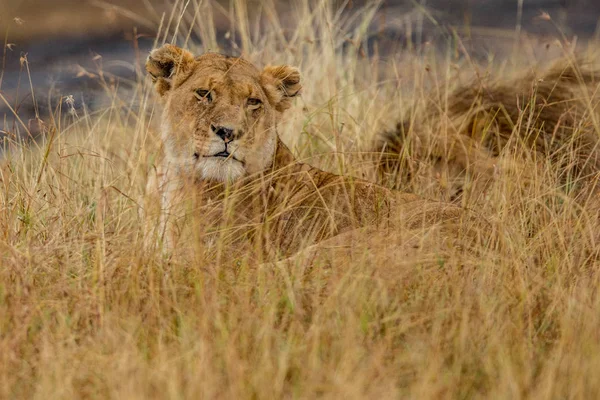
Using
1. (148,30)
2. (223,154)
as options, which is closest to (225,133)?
(223,154)

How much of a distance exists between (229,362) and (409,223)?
168cm

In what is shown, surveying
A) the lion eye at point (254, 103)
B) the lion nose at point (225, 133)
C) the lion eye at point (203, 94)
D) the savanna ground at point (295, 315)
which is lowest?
the savanna ground at point (295, 315)

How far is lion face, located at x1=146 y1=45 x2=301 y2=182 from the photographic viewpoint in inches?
191

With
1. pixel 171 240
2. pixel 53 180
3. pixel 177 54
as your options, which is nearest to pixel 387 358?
pixel 171 240

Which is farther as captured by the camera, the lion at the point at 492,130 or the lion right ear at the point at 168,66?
the lion at the point at 492,130

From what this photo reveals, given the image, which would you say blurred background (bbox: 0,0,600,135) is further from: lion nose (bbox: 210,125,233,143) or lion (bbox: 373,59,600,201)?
lion nose (bbox: 210,125,233,143)

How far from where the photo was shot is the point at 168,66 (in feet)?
17.3

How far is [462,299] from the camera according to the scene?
12.5 ft

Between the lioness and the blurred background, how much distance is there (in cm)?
130

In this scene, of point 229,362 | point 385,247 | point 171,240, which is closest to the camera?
point 229,362

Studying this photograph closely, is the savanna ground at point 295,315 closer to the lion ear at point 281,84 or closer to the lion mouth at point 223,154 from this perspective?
the lion mouth at point 223,154

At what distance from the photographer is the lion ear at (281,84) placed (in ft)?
17.6

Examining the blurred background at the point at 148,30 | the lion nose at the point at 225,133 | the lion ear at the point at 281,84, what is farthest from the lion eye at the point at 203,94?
the blurred background at the point at 148,30

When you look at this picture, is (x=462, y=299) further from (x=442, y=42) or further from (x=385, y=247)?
(x=442, y=42)
